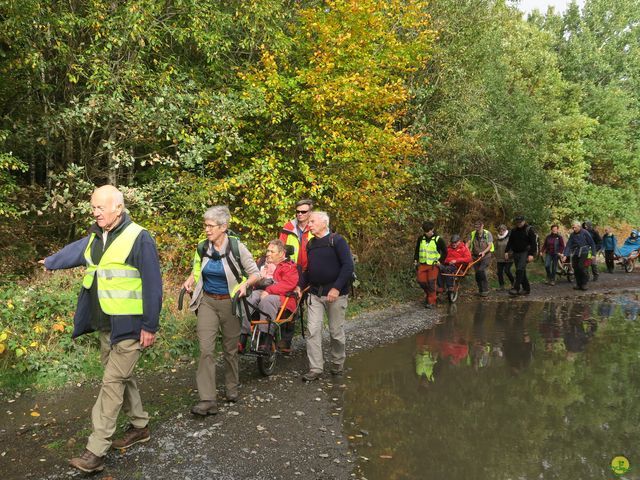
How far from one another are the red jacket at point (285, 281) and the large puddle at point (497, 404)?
1358mm

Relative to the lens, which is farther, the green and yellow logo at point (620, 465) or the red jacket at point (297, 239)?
the red jacket at point (297, 239)

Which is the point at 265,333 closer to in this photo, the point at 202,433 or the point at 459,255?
the point at 202,433

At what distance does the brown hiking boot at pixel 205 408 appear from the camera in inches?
214

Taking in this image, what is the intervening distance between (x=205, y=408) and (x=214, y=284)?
1.28m

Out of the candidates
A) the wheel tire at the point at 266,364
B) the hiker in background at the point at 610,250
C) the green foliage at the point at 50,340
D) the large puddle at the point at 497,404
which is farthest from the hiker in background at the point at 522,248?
the hiker in background at the point at 610,250

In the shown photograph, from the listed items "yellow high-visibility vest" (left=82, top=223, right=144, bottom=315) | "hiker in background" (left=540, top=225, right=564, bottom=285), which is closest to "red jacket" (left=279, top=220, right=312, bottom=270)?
"yellow high-visibility vest" (left=82, top=223, right=144, bottom=315)

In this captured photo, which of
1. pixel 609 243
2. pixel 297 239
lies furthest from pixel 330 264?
pixel 609 243

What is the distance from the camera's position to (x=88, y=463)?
4.12 metres

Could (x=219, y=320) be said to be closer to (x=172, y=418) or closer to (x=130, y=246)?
(x=172, y=418)

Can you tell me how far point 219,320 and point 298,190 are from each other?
17.9 feet

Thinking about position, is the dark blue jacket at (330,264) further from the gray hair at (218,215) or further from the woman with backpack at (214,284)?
the gray hair at (218,215)

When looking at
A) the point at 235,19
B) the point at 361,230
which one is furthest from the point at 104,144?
the point at 361,230

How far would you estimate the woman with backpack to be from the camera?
18.0 feet

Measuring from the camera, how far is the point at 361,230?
14.1 metres
